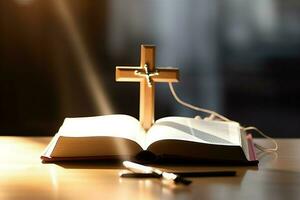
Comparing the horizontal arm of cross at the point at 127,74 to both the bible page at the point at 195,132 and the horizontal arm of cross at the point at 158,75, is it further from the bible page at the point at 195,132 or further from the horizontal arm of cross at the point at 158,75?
the bible page at the point at 195,132

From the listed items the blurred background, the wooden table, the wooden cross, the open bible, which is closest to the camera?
the wooden table

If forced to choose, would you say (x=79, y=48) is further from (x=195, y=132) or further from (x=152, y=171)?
(x=152, y=171)

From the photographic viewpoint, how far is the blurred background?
1.95 meters

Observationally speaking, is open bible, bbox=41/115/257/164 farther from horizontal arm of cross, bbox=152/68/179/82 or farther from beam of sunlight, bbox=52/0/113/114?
beam of sunlight, bbox=52/0/113/114

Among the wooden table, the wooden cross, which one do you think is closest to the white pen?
the wooden table

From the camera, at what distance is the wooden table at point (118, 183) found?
3.73 feet

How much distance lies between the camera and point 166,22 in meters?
1.96

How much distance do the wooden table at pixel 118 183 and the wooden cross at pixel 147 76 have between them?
19 centimetres

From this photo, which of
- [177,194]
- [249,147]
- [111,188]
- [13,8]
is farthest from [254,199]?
[13,8]

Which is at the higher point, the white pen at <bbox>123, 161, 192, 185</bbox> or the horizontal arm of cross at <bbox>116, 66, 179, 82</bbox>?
the horizontal arm of cross at <bbox>116, 66, 179, 82</bbox>

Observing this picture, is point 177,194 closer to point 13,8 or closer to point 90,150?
point 90,150

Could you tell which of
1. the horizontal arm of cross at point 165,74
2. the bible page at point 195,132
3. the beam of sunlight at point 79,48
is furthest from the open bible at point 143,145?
the beam of sunlight at point 79,48

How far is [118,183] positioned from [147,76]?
0.34 metres

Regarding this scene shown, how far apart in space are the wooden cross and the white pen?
21cm
